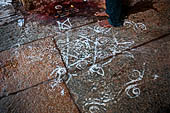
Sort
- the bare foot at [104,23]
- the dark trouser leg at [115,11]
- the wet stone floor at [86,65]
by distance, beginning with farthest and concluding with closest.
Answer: the bare foot at [104,23] < the dark trouser leg at [115,11] < the wet stone floor at [86,65]

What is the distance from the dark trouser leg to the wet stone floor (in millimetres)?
120

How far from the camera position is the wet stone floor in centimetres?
160

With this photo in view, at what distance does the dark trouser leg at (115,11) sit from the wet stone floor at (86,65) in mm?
120

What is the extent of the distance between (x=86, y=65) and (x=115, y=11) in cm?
92

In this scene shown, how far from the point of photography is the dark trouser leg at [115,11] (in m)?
2.17

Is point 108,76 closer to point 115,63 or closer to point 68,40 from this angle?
point 115,63

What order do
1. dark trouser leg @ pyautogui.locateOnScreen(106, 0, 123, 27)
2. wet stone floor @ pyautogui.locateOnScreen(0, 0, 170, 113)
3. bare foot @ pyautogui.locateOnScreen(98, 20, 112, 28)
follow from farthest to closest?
bare foot @ pyautogui.locateOnScreen(98, 20, 112, 28) → dark trouser leg @ pyautogui.locateOnScreen(106, 0, 123, 27) → wet stone floor @ pyautogui.locateOnScreen(0, 0, 170, 113)

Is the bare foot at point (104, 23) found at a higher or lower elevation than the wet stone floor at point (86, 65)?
higher

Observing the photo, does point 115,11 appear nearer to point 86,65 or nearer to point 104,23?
point 104,23

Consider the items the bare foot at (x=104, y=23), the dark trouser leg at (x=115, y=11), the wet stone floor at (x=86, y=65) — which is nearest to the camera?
the wet stone floor at (x=86, y=65)

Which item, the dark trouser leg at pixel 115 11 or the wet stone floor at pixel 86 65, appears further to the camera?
the dark trouser leg at pixel 115 11

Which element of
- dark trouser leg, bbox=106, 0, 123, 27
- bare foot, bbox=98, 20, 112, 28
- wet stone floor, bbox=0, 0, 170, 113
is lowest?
wet stone floor, bbox=0, 0, 170, 113

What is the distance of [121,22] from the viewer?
2.40 metres

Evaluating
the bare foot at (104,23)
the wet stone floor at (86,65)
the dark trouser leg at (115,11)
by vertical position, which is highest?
the dark trouser leg at (115,11)
